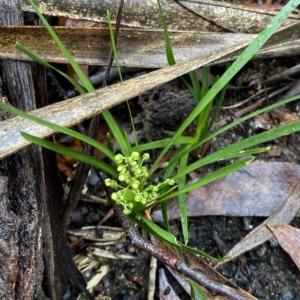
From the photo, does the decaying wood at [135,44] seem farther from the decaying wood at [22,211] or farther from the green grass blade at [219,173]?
the green grass blade at [219,173]

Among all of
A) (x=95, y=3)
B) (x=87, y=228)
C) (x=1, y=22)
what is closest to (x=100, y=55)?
(x=95, y=3)

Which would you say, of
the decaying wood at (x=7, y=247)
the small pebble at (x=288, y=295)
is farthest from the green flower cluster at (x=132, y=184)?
the small pebble at (x=288, y=295)

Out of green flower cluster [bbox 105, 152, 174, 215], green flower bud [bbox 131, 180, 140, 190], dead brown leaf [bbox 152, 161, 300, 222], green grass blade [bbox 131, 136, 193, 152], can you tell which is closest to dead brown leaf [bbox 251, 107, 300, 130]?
dead brown leaf [bbox 152, 161, 300, 222]

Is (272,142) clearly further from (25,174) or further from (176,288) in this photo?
(25,174)

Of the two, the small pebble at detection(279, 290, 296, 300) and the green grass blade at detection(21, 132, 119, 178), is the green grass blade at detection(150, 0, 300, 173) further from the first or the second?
the small pebble at detection(279, 290, 296, 300)

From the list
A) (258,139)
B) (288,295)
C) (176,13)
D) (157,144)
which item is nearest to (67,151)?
(157,144)

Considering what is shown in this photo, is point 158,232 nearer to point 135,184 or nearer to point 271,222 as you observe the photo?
point 135,184

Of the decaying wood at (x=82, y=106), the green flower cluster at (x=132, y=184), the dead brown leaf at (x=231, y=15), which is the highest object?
the dead brown leaf at (x=231, y=15)

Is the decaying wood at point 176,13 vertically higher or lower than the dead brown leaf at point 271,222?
higher
